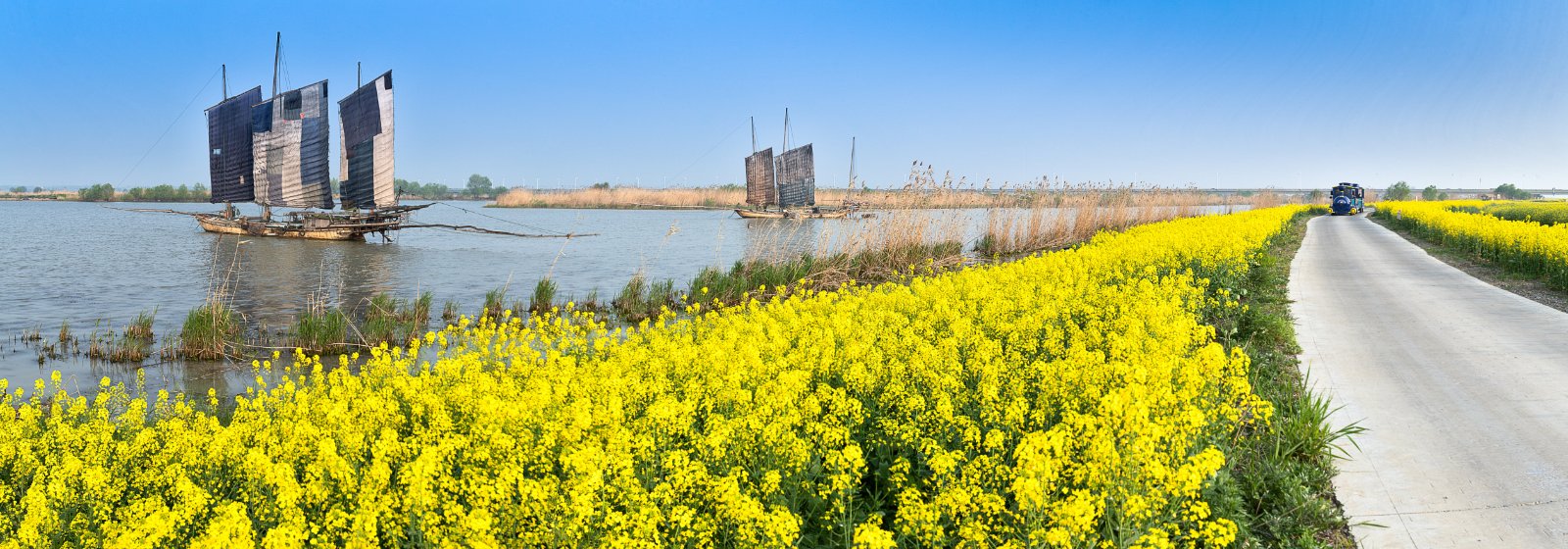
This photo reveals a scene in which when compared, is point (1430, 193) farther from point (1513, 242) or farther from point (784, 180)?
point (1513, 242)

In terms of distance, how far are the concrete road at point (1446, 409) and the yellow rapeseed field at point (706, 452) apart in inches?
33.6

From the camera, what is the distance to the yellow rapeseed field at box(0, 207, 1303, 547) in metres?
3.20

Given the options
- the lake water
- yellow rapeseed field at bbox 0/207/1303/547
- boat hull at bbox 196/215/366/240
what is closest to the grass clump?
the lake water

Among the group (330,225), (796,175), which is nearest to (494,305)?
(330,225)

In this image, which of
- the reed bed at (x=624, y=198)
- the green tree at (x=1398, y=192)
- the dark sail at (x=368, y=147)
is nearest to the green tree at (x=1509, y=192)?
the green tree at (x=1398, y=192)

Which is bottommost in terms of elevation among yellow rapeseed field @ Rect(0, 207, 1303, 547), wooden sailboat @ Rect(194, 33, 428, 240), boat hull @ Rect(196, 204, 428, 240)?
yellow rapeseed field @ Rect(0, 207, 1303, 547)

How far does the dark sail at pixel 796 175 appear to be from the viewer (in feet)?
200

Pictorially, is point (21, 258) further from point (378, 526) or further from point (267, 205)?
point (378, 526)

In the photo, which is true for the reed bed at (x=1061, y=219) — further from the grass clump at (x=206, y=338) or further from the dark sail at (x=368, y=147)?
the dark sail at (x=368, y=147)

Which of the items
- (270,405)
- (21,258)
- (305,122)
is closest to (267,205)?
(305,122)

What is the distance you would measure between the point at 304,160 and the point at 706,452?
3986 cm

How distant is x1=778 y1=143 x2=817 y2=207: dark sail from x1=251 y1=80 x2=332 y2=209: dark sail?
3094 centimetres

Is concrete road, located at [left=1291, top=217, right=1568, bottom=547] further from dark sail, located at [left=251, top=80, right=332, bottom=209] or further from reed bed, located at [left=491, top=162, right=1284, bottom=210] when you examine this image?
dark sail, located at [left=251, top=80, right=332, bottom=209]

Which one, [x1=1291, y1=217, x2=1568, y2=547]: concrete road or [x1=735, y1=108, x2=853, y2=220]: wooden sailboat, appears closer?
[x1=1291, y1=217, x2=1568, y2=547]: concrete road
